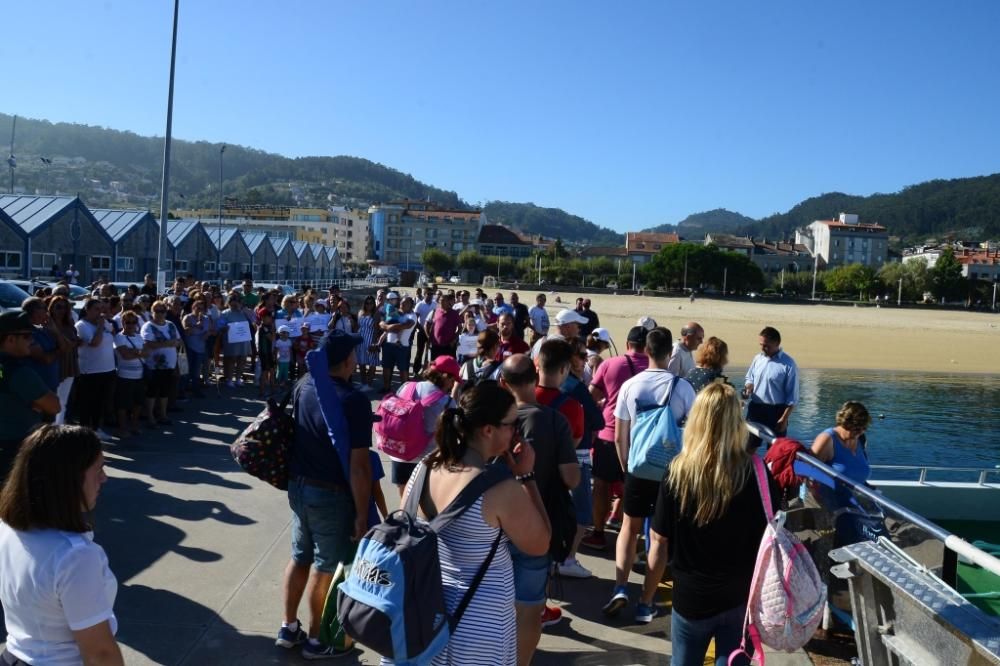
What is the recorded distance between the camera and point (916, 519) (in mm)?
3467

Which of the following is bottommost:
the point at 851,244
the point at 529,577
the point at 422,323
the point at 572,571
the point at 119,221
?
the point at 572,571

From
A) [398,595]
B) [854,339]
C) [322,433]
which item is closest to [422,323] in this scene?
[322,433]

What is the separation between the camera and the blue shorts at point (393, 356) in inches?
533

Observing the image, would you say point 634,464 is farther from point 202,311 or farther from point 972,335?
point 972,335

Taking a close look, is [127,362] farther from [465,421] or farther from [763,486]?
[763,486]

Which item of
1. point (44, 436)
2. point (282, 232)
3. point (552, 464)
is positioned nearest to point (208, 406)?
point (552, 464)

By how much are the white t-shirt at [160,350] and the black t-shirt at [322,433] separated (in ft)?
21.8

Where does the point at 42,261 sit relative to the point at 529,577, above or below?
above

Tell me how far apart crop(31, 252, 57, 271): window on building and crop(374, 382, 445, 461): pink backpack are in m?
28.9

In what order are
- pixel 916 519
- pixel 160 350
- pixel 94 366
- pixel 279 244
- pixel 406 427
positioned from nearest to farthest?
pixel 916 519, pixel 406 427, pixel 94 366, pixel 160 350, pixel 279 244

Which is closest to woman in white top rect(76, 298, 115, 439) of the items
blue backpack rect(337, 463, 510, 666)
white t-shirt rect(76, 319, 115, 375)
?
white t-shirt rect(76, 319, 115, 375)

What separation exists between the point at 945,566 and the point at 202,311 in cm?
1125

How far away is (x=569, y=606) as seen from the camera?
5211 millimetres

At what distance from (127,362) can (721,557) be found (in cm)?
806
